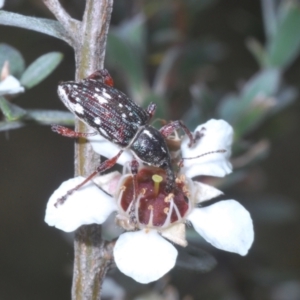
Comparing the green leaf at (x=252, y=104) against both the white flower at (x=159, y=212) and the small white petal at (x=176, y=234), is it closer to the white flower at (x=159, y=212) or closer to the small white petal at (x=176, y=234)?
the white flower at (x=159, y=212)

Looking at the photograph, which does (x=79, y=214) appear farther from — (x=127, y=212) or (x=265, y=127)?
(x=265, y=127)

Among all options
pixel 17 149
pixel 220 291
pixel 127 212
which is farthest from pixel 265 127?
pixel 17 149

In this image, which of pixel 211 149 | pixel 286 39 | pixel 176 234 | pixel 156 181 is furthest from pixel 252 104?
pixel 176 234

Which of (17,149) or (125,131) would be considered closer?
(125,131)

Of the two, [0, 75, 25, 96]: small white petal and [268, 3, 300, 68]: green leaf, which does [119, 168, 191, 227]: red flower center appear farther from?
[268, 3, 300, 68]: green leaf

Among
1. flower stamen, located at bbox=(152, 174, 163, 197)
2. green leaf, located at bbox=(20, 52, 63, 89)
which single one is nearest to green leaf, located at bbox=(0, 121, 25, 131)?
green leaf, located at bbox=(20, 52, 63, 89)

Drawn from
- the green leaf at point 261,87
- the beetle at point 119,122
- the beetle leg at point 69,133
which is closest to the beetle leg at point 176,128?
the beetle at point 119,122
